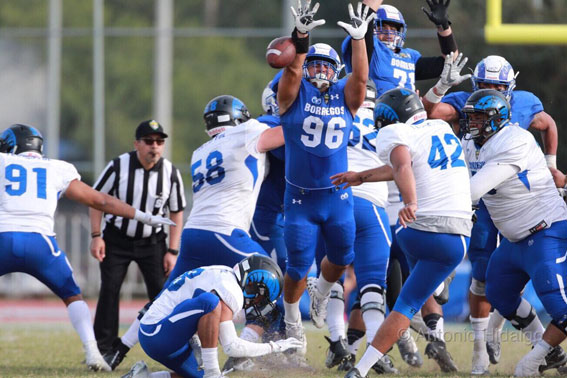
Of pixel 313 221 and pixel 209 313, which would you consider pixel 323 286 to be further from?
pixel 209 313

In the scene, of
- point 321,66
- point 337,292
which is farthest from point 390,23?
point 337,292

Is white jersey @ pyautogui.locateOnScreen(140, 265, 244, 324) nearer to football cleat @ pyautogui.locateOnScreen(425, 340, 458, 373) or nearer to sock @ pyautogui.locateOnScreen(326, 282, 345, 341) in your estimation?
sock @ pyautogui.locateOnScreen(326, 282, 345, 341)

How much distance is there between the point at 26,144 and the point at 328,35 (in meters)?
10.2

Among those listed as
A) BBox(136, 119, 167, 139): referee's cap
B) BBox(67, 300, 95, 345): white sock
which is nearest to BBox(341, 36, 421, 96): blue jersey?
BBox(136, 119, 167, 139): referee's cap

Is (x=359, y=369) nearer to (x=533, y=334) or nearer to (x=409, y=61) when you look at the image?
(x=533, y=334)

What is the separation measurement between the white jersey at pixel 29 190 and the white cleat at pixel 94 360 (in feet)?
2.83

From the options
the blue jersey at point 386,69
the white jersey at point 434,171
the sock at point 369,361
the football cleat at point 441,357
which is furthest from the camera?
the blue jersey at point 386,69

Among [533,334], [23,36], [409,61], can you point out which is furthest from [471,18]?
[533,334]

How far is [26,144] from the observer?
7.30 metres

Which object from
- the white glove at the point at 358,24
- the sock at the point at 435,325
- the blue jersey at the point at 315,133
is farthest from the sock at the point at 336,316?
the white glove at the point at 358,24

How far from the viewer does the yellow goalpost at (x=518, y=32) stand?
9148 millimetres

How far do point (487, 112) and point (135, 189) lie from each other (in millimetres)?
3143

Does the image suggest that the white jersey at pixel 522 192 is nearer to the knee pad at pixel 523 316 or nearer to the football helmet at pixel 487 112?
the football helmet at pixel 487 112

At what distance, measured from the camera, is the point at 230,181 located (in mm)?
6766
